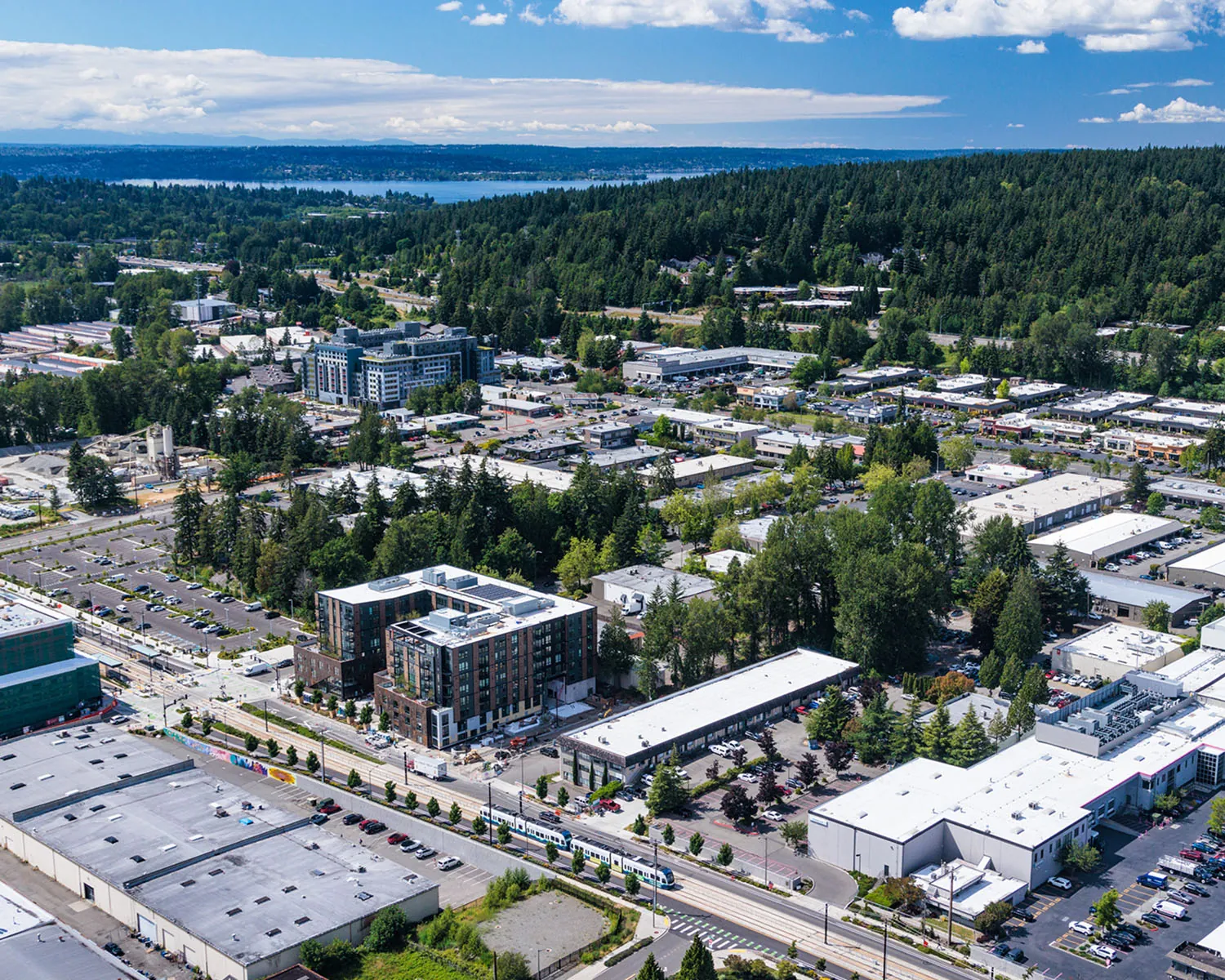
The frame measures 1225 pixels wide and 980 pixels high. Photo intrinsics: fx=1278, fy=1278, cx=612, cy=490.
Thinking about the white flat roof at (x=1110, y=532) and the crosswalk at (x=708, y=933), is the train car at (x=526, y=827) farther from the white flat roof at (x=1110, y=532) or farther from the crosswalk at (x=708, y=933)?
the white flat roof at (x=1110, y=532)

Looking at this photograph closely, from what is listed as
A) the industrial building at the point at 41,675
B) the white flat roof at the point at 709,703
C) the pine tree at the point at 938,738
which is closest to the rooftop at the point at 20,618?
the industrial building at the point at 41,675

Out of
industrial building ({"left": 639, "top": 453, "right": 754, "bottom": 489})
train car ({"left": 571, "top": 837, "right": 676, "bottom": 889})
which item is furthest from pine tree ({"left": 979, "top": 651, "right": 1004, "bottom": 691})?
industrial building ({"left": 639, "top": 453, "right": 754, "bottom": 489})

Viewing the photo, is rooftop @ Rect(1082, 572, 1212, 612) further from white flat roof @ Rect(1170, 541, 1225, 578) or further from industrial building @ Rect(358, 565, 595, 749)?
industrial building @ Rect(358, 565, 595, 749)

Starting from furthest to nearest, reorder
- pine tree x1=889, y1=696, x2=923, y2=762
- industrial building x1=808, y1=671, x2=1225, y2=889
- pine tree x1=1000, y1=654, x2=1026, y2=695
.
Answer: pine tree x1=1000, y1=654, x2=1026, y2=695, pine tree x1=889, y1=696, x2=923, y2=762, industrial building x1=808, y1=671, x2=1225, y2=889

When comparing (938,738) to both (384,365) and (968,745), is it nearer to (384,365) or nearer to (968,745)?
(968,745)

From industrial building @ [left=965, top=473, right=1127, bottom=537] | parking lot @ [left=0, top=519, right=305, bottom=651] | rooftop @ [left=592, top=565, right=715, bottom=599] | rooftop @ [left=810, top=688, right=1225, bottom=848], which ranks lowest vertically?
parking lot @ [left=0, top=519, right=305, bottom=651]
